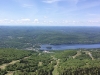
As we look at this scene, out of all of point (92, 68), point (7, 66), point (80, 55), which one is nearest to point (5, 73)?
point (7, 66)

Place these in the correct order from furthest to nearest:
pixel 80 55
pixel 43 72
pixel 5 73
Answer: pixel 80 55
pixel 43 72
pixel 5 73

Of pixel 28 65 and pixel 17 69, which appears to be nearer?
pixel 17 69

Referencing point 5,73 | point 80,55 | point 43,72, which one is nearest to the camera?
point 5,73

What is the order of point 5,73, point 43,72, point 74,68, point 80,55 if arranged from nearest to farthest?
point 5,73 → point 43,72 → point 74,68 → point 80,55

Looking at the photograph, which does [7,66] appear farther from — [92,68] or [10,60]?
[92,68]

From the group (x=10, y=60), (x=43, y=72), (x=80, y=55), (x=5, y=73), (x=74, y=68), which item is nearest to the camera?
(x=5, y=73)

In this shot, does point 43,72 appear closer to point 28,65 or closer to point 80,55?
point 28,65

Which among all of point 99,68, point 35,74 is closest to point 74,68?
point 99,68

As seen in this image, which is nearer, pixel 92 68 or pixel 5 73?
pixel 5 73
